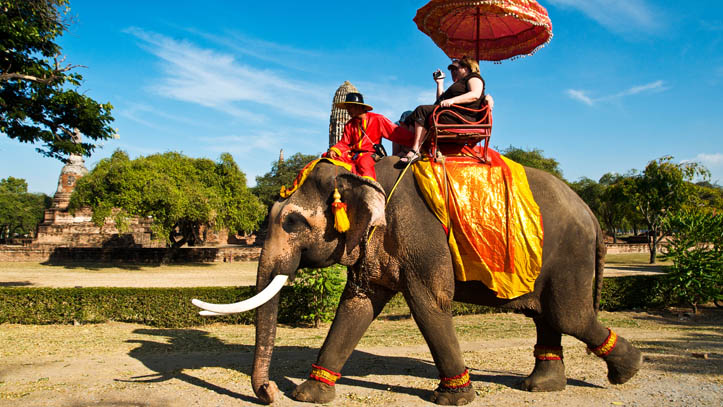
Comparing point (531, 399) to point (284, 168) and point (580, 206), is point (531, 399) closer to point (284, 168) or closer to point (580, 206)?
point (580, 206)

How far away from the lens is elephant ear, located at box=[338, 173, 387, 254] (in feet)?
14.6

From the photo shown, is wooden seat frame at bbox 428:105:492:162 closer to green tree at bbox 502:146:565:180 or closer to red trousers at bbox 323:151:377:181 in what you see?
red trousers at bbox 323:151:377:181

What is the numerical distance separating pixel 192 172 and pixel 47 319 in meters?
20.8

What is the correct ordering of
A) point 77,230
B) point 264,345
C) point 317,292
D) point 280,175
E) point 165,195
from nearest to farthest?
point 264,345, point 317,292, point 165,195, point 77,230, point 280,175

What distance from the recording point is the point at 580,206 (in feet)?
16.5

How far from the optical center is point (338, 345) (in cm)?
491

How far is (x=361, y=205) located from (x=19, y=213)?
62.4m

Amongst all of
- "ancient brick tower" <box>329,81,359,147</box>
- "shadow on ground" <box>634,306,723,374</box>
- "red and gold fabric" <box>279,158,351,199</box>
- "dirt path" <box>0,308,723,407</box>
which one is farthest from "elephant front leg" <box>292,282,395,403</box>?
"ancient brick tower" <box>329,81,359,147</box>

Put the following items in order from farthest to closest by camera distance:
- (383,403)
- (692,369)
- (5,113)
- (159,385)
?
(5,113) < (692,369) < (159,385) < (383,403)

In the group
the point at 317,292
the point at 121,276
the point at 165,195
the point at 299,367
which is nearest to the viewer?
the point at 299,367

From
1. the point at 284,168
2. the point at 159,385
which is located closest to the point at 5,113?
the point at 159,385

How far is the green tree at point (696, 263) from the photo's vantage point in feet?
40.8

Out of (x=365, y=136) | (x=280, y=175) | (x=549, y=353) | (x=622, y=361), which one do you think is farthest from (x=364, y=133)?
(x=280, y=175)

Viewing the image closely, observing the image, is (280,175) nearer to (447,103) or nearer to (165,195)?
(165,195)
